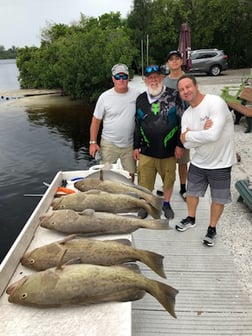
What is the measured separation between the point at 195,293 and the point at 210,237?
0.94 m

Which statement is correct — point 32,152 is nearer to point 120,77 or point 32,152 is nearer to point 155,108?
point 120,77

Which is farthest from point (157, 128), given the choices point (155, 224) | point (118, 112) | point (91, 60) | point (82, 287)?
point (91, 60)

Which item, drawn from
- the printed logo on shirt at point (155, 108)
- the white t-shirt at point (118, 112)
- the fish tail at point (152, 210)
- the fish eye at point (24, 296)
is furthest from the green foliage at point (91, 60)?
the fish eye at point (24, 296)

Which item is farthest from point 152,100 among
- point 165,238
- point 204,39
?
point 204,39

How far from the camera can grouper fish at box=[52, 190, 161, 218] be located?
302 cm

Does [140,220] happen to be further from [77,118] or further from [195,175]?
[77,118]

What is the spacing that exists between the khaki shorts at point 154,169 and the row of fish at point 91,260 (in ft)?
3.93

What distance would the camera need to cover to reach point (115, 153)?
4695mm

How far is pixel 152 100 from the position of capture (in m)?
4.05

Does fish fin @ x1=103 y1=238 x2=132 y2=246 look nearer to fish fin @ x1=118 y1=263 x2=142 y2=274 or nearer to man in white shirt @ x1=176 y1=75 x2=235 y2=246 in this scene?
fish fin @ x1=118 y1=263 x2=142 y2=274

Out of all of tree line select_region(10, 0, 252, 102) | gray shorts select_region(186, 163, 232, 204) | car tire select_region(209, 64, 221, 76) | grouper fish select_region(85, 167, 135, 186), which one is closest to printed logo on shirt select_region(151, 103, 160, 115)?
gray shorts select_region(186, 163, 232, 204)

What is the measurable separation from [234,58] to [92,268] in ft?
110

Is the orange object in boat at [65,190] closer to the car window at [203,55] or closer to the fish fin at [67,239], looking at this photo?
the fish fin at [67,239]

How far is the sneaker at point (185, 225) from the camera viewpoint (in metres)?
4.38
